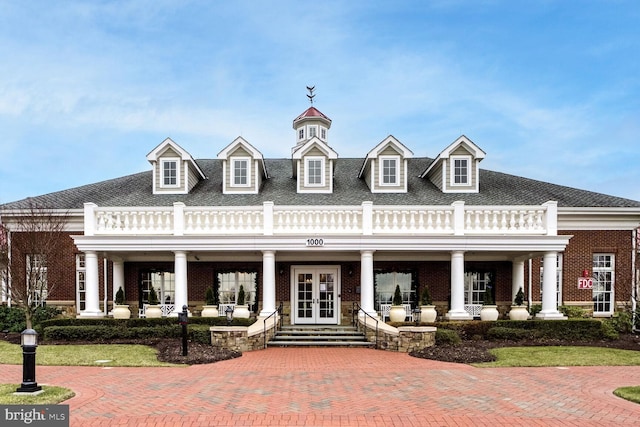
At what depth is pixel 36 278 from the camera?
58.2ft

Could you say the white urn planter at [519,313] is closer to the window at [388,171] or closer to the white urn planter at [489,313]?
the white urn planter at [489,313]

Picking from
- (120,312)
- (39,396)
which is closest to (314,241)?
(120,312)

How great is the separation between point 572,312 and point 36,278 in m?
20.5

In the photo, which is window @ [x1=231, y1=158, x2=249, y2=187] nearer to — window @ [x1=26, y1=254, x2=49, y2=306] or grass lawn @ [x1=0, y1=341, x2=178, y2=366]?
window @ [x1=26, y1=254, x2=49, y2=306]

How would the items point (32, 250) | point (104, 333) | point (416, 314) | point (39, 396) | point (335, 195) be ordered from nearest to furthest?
point (39, 396)
point (104, 333)
point (32, 250)
point (416, 314)
point (335, 195)

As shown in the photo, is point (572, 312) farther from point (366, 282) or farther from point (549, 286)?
point (366, 282)

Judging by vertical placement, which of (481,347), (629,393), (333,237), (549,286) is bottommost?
(481,347)

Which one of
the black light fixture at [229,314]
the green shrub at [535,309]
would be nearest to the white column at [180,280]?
the black light fixture at [229,314]

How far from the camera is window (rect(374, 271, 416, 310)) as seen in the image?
20.2 meters

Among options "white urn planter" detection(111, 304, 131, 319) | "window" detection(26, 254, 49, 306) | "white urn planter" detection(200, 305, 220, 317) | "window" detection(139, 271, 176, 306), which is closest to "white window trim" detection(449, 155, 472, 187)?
"white urn planter" detection(200, 305, 220, 317)

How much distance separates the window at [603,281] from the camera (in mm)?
20297

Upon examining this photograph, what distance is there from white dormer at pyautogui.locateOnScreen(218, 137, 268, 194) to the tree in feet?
22.2

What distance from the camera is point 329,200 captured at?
2059cm

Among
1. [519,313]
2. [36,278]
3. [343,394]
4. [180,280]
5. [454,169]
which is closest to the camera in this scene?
[343,394]
